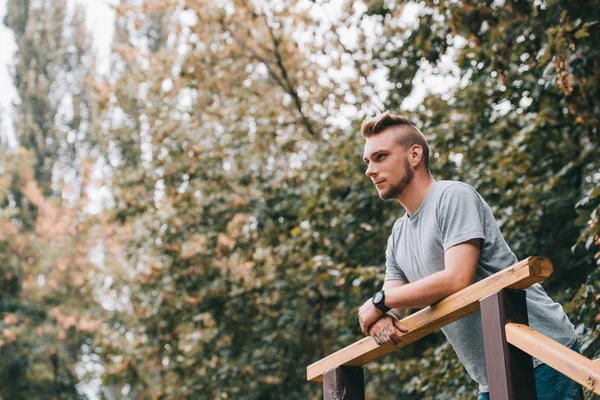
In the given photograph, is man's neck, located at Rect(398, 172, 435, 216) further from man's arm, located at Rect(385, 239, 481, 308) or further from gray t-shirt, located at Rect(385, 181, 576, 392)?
man's arm, located at Rect(385, 239, 481, 308)

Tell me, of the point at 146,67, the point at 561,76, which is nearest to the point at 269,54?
the point at 146,67

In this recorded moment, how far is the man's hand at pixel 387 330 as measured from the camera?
6.88 feet

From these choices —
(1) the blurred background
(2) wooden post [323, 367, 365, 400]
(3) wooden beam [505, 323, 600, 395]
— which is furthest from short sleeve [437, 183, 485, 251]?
(1) the blurred background

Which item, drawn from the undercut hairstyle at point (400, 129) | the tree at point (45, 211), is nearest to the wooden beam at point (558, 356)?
the undercut hairstyle at point (400, 129)

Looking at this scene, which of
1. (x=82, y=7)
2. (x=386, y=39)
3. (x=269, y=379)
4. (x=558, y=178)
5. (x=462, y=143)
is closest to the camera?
(x=558, y=178)

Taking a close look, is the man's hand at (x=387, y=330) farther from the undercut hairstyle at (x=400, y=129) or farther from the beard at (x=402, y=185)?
the undercut hairstyle at (x=400, y=129)

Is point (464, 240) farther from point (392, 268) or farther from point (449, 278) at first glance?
point (392, 268)

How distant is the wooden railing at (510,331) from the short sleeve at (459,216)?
17 cm

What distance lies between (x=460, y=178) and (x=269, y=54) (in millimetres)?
4404

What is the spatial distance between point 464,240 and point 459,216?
0.26 ft

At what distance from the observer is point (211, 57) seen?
9875mm

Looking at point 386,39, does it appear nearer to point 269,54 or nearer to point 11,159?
point 269,54

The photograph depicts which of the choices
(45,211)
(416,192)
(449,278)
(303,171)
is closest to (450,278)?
(449,278)

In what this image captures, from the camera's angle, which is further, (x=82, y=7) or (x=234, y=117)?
(x=82, y=7)
